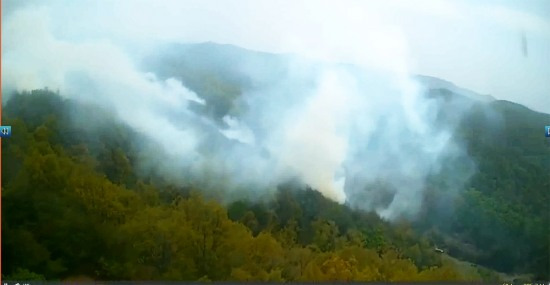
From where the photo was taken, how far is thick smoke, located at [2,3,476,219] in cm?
374

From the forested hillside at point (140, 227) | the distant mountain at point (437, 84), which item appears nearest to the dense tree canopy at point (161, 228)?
the forested hillside at point (140, 227)

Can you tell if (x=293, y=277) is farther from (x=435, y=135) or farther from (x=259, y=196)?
(x=435, y=135)

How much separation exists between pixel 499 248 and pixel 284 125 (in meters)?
1.31

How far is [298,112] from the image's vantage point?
3773 millimetres

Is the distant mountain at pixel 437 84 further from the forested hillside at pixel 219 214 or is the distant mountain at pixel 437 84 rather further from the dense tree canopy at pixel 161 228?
the dense tree canopy at pixel 161 228

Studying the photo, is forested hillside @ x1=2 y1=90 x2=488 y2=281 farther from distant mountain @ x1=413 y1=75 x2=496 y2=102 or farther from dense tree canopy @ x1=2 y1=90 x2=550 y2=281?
distant mountain @ x1=413 y1=75 x2=496 y2=102

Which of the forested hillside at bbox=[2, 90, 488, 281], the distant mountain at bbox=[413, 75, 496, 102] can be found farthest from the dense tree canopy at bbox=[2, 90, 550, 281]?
the distant mountain at bbox=[413, 75, 496, 102]

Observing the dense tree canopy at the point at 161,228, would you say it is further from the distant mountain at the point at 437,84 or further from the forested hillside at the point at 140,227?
the distant mountain at the point at 437,84

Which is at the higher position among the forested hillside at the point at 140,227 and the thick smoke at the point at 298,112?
the thick smoke at the point at 298,112

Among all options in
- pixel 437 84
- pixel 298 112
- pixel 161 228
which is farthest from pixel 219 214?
pixel 437 84

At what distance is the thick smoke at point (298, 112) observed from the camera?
374 cm

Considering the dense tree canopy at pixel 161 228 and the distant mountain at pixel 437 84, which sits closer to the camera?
the dense tree canopy at pixel 161 228

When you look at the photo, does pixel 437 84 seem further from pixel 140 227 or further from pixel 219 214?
pixel 140 227

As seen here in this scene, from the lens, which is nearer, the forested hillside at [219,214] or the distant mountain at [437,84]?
the forested hillside at [219,214]
